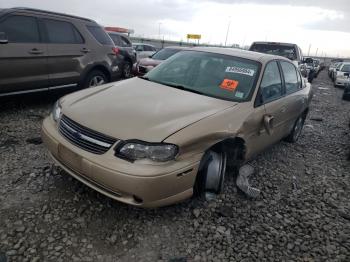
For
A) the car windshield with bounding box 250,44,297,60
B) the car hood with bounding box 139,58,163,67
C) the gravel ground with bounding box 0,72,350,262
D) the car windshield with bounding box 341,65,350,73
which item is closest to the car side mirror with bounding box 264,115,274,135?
the gravel ground with bounding box 0,72,350,262

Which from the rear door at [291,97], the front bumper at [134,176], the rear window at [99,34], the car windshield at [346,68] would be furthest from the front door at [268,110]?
the car windshield at [346,68]

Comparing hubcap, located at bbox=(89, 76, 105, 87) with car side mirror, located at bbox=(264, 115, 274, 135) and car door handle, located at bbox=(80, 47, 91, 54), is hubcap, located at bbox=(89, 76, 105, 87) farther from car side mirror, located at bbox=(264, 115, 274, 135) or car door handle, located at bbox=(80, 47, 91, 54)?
car side mirror, located at bbox=(264, 115, 274, 135)

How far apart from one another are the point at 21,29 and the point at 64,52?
2.82 feet

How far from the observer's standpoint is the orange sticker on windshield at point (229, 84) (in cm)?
373

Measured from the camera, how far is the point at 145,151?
8.70ft

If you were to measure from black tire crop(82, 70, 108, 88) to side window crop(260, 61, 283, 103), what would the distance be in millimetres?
3923

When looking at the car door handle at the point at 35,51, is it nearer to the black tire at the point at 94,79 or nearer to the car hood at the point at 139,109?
the black tire at the point at 94,79

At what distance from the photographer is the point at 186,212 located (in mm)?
3217

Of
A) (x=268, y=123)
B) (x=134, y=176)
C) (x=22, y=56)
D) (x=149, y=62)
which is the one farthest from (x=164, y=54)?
(x=134, y=176)

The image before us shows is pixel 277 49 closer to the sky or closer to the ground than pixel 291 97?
closer to the sky

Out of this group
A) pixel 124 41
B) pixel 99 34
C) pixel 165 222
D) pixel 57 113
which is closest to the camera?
pixel 165 222

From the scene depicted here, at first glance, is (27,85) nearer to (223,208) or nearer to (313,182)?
(223,208)

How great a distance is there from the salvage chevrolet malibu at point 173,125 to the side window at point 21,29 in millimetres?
2490

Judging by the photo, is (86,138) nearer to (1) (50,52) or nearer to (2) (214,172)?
(2) (214,172)
